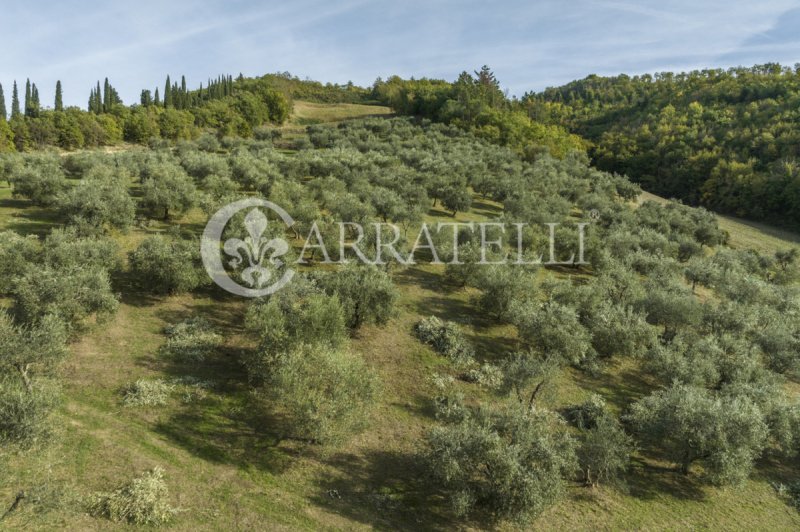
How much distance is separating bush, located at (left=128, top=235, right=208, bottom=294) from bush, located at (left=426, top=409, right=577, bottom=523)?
2412cm

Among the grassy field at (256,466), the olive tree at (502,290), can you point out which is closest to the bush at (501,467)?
the grassy field at (256,466)

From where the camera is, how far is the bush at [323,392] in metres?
20.4

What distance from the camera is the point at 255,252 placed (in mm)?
36781

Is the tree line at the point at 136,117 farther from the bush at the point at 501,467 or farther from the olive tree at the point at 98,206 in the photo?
the bush at the point at 501,467

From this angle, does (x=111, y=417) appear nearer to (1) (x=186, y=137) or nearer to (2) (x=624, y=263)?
(2) (x=624, y=263)

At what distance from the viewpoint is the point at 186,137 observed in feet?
342

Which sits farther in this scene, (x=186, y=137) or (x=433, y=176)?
(x=186, y=137)

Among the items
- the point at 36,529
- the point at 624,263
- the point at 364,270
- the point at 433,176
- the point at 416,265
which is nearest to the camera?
the point at 36,529

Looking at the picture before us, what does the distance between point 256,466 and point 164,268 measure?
19.6m

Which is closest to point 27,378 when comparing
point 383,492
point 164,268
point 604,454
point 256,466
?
point 256,466

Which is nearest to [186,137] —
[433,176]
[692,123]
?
[433,176]

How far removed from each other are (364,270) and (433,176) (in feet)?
144

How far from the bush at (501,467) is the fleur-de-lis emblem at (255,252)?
2054 cm

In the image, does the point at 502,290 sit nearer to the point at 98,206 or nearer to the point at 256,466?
the point at 256,466
